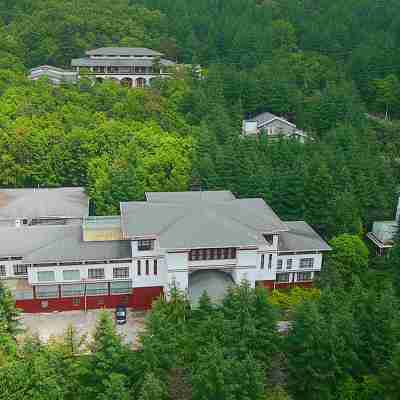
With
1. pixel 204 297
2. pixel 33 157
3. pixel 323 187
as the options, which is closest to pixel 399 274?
pixel 323 187

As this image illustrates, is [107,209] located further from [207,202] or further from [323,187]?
[323,187]

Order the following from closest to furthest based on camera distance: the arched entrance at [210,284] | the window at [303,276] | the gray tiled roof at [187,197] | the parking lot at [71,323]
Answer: the parking lot at [71,323]
the arched entrance at [210,284]
the window at [303,276]
the gray tiled roof at [187,197]

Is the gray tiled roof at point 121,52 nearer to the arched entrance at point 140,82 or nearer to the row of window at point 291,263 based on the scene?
the arched entrance at point 140,82

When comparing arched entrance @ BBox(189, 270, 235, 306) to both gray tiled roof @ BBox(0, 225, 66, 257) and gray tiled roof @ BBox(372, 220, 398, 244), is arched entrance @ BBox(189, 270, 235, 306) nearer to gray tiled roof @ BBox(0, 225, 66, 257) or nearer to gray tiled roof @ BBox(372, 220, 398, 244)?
gray tiled roof @ BBox(0, 225, 66, 257)

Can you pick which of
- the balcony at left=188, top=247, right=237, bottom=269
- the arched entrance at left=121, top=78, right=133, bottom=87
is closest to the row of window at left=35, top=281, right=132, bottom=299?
the balcony at left=188, top=247, right=237, bottom=269

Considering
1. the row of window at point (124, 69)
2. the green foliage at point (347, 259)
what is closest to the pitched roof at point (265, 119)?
the row of window at point (124, 69)

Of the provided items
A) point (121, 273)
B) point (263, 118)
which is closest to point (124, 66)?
point (263, 118)
